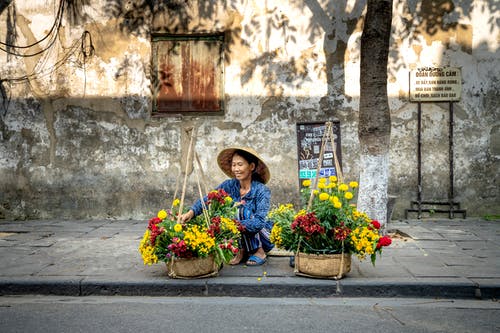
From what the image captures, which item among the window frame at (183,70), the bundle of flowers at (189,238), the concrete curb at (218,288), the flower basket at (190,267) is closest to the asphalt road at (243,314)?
the concrete curb at (218,288)

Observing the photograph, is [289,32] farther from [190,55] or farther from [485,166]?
[485,166]

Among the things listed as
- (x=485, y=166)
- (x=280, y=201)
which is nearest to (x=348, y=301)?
(x=280, y=201)

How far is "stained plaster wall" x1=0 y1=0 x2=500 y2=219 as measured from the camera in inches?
340

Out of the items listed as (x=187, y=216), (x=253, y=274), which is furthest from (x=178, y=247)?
(x=253, y=274)

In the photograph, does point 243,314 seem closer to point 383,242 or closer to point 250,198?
point 383,242

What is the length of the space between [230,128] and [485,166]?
474 centimetres

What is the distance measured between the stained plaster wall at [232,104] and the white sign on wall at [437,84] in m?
0.14

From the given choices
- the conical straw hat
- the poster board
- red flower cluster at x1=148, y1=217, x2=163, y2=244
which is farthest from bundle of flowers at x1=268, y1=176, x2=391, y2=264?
the poster board

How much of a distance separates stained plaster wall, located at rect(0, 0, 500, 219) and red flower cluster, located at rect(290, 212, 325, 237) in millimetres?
4133

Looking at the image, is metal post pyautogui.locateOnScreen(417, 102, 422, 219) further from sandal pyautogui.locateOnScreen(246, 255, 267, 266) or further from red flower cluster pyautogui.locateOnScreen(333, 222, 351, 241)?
red flower cluster pyautogui.locateOnScreen(333, 222, 351, 241)

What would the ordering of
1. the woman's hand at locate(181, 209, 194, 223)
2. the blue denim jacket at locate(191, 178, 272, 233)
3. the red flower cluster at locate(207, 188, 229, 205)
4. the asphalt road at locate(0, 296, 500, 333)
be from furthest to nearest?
1. the blue denim jacket at locate(191, 178, 272, 233)
2. the red flower cluster at locate(207, 188, 229, 205)
3. the woman's hand at locate(181, 209, 194, 223)
4. the asphalt road at locate(0, 296, 500, 333)

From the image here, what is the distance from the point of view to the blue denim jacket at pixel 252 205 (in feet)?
17.1

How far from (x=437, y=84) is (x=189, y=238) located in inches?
242

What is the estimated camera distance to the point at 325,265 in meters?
4.64
